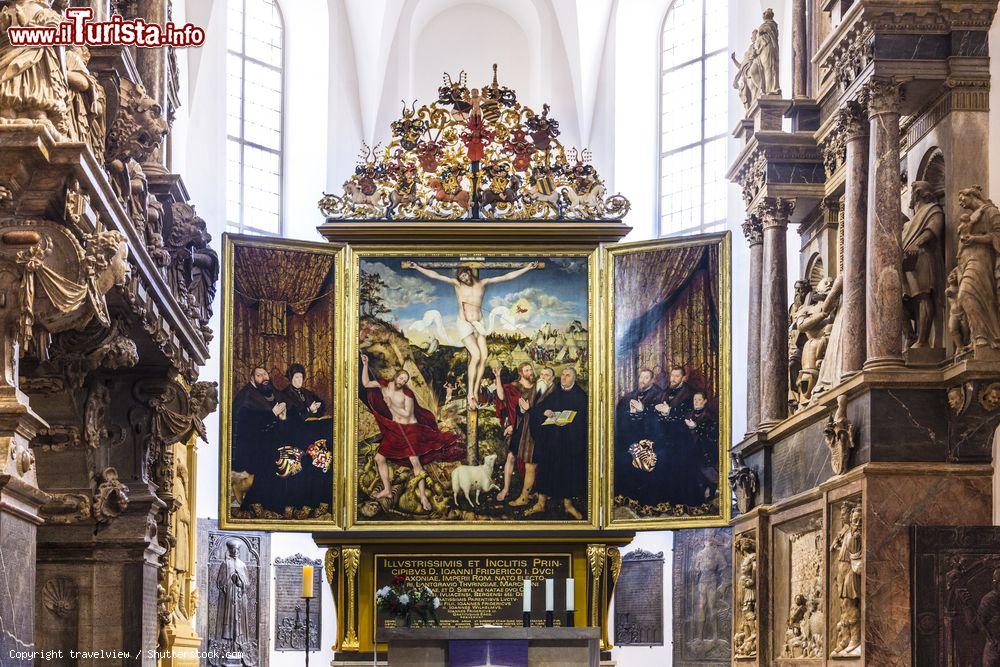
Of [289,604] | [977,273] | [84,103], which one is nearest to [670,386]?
[977,273]

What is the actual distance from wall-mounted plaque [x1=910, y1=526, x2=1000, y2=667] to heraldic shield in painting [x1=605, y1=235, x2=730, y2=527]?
7.25m

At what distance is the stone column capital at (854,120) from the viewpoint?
1448 cm

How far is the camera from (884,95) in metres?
14.0

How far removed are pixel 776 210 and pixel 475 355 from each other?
16.9ft

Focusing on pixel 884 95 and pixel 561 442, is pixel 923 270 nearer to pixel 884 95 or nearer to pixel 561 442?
pixel 884 95

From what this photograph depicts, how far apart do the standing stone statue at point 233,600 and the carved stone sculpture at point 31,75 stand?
51.4ft

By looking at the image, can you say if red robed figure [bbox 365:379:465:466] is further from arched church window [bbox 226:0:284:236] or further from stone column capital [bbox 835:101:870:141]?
stone column capital [bbox 835:101:870:141]

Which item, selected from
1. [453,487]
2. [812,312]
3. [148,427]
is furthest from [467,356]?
[148,427]

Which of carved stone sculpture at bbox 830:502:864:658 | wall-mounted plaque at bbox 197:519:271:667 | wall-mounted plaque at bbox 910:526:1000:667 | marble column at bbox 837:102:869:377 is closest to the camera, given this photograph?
wall-mounted plaque at bbox 910:526:1000:667

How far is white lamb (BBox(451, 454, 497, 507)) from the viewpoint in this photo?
2091 centimetres

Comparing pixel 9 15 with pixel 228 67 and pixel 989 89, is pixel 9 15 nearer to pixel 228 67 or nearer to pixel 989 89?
pixel 989 89

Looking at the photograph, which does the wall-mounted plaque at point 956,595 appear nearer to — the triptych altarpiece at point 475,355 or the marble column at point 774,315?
the marble column at point 774,315

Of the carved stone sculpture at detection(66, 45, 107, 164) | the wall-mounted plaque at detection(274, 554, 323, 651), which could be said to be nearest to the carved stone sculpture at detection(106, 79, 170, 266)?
the carved stone sculpture at detection(66, 45, 107, 164)

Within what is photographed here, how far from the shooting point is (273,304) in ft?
68.1
